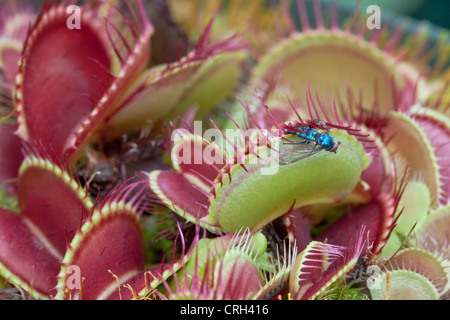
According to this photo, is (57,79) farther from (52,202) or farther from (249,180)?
(249,180)

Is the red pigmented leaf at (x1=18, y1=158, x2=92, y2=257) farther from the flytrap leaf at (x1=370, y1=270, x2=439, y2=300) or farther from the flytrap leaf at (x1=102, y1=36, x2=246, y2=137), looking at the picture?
the flytrap leaf at (x1=370, y1=270, x2=439, y2=300)

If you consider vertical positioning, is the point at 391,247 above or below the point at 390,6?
below

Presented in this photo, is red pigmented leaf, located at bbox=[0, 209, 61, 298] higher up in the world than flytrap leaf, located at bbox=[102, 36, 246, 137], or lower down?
lower down

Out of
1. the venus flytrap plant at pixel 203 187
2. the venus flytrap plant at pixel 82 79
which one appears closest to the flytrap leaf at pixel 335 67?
the venus flytrap plant at pixel 203 187

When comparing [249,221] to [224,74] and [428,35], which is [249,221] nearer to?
[224,74]

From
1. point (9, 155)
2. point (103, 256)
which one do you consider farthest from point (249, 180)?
point (9, 155)

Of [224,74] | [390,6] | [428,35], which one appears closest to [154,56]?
[224,74]

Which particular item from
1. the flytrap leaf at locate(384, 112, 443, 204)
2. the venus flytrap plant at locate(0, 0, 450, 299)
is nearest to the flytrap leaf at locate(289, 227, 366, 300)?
the venus flytrap plant at locate(0, 0, 450, 299)
